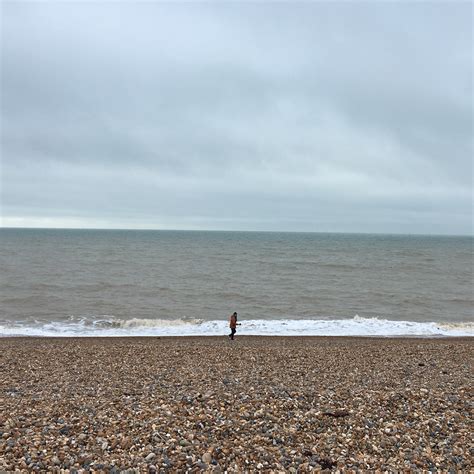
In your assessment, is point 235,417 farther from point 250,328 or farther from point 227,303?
point 227,303

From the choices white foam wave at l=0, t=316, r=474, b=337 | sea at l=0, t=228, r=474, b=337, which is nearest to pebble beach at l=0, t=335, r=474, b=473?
white foam wave at l=0, t=316, r=474, b=337

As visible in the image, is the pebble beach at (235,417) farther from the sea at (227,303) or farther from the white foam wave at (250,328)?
the sea at (227,303)

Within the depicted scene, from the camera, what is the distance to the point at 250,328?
23.5 metres

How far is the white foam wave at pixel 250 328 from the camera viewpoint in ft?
72.5

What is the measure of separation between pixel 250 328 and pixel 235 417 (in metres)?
16.9

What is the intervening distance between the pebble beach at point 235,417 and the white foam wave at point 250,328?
1060 centimetres

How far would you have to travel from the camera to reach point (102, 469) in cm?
512

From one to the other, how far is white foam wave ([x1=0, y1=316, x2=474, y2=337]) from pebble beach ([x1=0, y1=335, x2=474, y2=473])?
10599 mm

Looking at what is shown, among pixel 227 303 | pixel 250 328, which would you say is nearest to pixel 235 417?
pixel 250 328

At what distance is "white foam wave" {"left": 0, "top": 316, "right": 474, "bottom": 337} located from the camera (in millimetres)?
22094

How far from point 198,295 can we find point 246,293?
4.42 metres

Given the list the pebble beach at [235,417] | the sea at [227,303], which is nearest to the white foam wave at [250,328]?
the sea at [227,303]

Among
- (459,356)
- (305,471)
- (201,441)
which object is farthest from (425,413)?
(459,356)

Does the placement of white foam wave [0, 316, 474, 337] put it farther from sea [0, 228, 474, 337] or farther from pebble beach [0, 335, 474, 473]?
pebble beach [0, 335, 474, 473]
